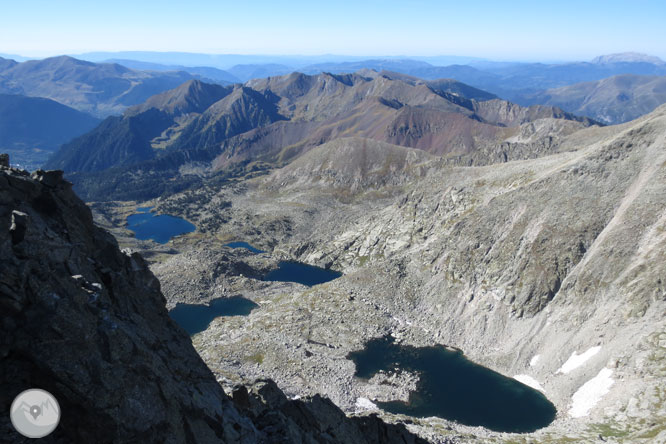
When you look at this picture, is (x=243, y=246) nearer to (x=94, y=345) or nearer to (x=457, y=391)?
(x=457, y=391)

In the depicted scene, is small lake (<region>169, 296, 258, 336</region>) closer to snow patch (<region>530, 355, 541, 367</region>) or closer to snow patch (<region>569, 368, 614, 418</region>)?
snow patch (<region>530, 355, 541, 367</region>)

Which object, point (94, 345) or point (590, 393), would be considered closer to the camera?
point (94, 345)

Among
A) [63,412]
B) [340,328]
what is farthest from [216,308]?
[63,412]

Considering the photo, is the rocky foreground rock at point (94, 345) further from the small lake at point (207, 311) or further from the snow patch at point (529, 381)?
the small lake at point (207, 311)

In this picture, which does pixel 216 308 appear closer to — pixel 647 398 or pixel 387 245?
pixel 387 245

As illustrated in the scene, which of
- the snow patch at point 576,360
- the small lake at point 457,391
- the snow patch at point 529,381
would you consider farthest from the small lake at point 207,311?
the snow patch at point 576,360

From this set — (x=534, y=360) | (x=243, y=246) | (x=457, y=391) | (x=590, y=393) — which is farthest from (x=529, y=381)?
(x=243, y=246)
